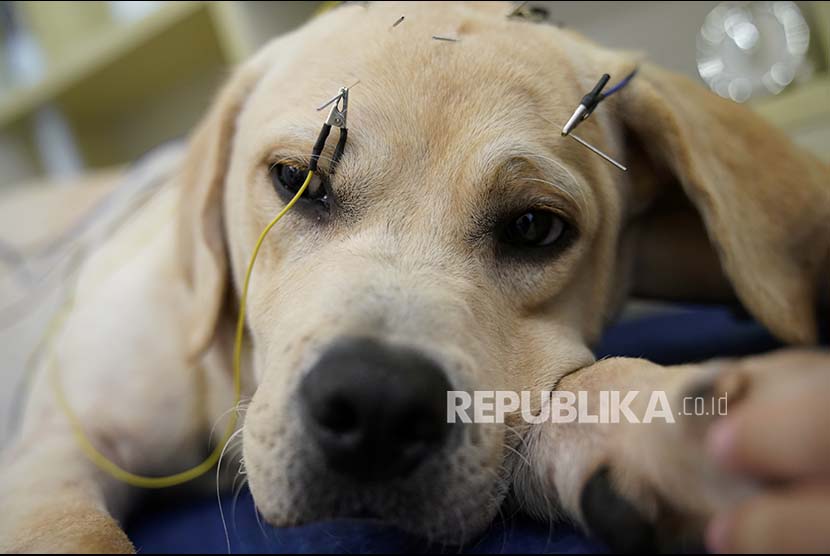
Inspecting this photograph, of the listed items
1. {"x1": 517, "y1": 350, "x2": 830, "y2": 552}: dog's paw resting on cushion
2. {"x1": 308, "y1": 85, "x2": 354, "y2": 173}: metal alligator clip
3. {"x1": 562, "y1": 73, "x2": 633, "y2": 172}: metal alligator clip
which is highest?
{"x1": 308, "y1": 85, "x2": 354, "y2": 173}: metal alligator clip

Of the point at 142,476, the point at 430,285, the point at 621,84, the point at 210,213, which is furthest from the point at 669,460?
the point at 142,476

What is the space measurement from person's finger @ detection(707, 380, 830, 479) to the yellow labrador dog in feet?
0.10

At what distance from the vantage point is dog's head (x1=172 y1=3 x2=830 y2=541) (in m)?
0.75

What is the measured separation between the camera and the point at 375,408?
68 cm

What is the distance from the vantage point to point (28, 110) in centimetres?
388

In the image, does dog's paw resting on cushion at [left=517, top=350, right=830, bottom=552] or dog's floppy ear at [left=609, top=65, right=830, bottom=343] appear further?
dog's floppy ear at [left=609, top=65, right=830, bottom=343]

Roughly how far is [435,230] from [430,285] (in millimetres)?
120

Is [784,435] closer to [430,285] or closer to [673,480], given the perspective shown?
[673,480]

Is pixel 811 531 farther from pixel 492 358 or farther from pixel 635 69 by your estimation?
pixel 635 69

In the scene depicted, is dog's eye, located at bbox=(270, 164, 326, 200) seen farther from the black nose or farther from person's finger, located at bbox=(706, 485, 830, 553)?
person's finger, located at bbox=(706, 485, 830, 553)

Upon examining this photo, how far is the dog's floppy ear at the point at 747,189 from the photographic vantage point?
3.89ft

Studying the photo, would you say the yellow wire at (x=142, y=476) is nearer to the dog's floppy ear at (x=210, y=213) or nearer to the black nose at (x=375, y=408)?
the dog's floppy ear at (x=210, y=213)

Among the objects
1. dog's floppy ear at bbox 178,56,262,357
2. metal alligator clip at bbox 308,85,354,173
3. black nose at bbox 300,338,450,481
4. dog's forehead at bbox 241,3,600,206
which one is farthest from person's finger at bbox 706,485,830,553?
dog's floppy ear at bbox 178,56,262,357

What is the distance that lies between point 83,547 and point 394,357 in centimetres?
42
